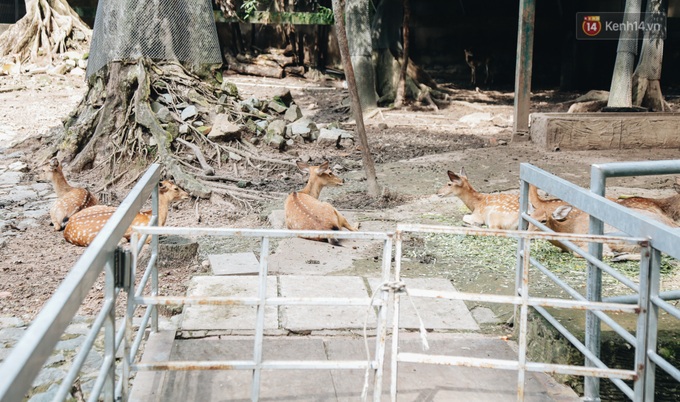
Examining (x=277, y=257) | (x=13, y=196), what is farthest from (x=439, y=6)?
(x=277, y=257)

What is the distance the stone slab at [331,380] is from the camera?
11.4 ft

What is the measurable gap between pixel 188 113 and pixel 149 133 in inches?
25.9

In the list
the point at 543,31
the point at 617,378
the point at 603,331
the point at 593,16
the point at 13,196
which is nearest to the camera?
the point at 617,378

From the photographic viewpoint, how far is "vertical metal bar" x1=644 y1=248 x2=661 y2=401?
306 cm

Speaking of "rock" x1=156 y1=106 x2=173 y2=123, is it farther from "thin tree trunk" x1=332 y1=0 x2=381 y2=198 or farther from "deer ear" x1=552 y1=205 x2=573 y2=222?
"deer ear" x1=552 y1=205 x2=573 y2=222

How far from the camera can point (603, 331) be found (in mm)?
4527

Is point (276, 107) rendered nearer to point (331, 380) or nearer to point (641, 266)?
point (331, 380)

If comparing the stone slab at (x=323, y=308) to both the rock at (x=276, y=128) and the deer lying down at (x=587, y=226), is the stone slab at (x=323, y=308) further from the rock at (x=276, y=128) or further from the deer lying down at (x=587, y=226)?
the rock at (x=276, y=128)

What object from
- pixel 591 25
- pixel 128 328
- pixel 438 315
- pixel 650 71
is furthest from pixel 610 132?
pixel 128 328

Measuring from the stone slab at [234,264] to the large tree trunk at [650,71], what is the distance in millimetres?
10218

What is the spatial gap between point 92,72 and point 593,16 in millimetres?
12692

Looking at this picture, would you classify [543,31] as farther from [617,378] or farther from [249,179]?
[617,378]

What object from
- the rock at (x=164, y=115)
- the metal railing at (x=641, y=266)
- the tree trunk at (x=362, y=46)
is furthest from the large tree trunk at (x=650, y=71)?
the metal railing at (x=641, y=266)

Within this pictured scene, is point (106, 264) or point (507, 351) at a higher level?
point (106, 264)
